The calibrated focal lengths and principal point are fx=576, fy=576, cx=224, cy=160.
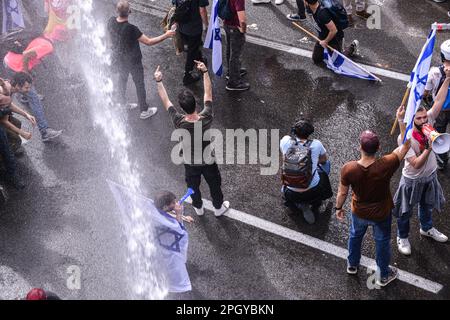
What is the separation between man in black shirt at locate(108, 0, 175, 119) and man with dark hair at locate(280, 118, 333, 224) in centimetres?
283

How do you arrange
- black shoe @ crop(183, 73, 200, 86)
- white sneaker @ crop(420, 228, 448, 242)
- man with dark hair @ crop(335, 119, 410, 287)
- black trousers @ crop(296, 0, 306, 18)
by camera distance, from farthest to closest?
black trousers @ crop(296, 0, 306, 18) → black shoe @ crop(183, 73, 200, 86) → white sneaker @ crop(420, 228, 448, 242) → man with dark hair @ crop(335, 119, 410, 287)

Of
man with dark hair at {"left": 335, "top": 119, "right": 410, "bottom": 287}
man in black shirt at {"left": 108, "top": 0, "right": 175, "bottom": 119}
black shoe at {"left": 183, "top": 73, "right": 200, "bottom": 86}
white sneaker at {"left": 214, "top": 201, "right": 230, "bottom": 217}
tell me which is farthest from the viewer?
black shoe at {"left": 183, "top": 73, "right": 200, "bottom": 86}

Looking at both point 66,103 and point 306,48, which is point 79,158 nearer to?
point 66,103

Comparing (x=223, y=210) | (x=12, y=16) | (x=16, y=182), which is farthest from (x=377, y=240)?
(x=12, y=16)

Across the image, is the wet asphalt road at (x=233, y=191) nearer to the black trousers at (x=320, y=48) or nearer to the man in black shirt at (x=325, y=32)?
the black trousers at (x=320, y=48)

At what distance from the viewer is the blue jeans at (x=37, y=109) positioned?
322 inches

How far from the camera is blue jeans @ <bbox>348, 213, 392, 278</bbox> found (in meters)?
→ 5.81

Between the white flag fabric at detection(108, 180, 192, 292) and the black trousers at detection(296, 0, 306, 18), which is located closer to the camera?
the white flag fabric at detection(108, 180, 192, 292)

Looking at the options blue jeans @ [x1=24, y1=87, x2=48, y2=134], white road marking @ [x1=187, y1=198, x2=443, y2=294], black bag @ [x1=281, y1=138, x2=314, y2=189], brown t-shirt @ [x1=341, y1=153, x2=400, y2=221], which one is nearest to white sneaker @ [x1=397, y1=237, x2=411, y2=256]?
white road marking @ [x1=187, y1=198, x2=443, y2=294]

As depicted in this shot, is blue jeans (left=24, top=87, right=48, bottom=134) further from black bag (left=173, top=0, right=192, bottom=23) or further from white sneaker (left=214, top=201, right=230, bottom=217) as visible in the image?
white sneaker (left=214, top=201, right=230, bottom=217)

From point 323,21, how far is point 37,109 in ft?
14.8

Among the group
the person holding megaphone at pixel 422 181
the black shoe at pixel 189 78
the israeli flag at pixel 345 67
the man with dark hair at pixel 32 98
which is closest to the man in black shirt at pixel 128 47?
the black shoe at pixel 189 78

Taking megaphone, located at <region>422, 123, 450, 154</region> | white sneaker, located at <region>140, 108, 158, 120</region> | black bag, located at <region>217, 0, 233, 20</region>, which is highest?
megaphone, located at <region>422, 123, 450, 154</region>

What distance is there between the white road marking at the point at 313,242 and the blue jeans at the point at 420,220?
43 centimetres
